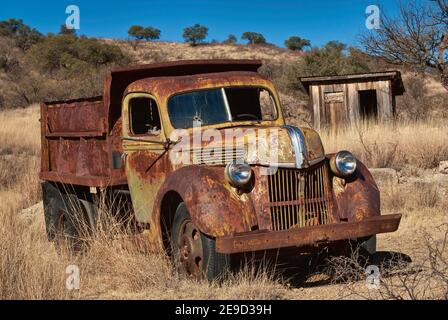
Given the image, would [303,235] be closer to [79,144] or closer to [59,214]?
[79,144]

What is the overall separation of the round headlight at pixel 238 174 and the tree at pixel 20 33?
48.4 meters

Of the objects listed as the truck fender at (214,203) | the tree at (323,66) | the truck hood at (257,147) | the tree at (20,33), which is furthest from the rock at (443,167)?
the tree at (20,33)

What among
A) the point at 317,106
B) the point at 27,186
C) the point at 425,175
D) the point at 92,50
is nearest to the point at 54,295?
the point at 27,186

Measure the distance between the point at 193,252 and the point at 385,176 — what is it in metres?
6.00

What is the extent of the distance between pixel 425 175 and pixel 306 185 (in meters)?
6.15

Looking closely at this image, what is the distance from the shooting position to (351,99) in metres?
20.9

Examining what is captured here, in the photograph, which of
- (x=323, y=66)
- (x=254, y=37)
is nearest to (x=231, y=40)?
(x=254, y=37)

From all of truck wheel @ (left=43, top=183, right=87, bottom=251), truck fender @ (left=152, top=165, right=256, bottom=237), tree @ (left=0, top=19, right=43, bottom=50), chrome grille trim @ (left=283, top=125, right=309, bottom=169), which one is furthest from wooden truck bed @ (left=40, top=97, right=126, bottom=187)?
tree @ (left=0, top=19, right=43, bottom=50)

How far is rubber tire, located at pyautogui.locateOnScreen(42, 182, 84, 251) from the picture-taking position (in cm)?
762

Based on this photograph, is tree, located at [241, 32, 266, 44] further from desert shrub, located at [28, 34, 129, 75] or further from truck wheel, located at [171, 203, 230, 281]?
truck wheel, located at [171, 203, 230, 281]

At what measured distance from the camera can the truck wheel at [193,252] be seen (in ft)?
16.6

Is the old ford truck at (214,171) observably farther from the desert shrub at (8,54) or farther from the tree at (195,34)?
the tree at (195,34)

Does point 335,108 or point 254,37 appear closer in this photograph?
point 335,108
